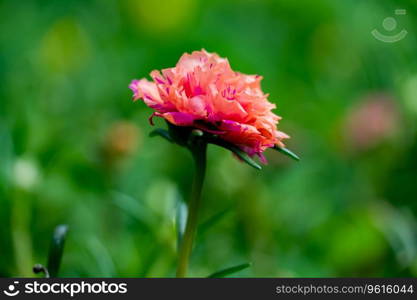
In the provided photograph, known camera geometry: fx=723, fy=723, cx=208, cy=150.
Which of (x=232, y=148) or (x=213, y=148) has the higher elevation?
(x=213, y=148)

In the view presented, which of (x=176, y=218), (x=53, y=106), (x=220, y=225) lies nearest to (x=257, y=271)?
(x=220, y=225)

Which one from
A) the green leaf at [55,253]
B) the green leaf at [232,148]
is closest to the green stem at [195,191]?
the green leaf at [232,148]

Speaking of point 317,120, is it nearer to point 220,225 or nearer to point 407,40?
point 407,40

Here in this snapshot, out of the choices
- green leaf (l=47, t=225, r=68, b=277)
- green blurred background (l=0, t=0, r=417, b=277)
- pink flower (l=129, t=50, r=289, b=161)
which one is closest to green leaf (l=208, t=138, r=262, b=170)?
pink flower (l=129, t=50, r=289, b=161)

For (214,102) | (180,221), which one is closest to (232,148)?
(214,102)

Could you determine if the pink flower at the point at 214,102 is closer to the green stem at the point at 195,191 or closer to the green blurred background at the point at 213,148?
the green stem at the point at 195,191

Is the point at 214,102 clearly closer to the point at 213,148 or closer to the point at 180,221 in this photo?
the point at 180,221

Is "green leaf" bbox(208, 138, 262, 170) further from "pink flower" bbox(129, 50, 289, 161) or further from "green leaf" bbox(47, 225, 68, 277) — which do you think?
"green leaf" bbox(47, 225, 68, 277)
